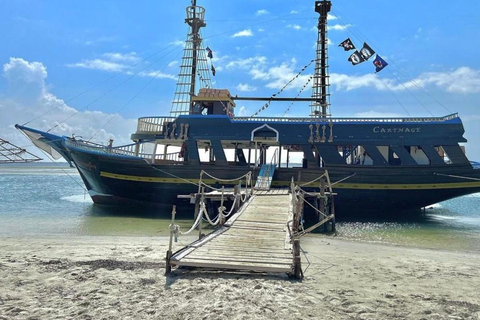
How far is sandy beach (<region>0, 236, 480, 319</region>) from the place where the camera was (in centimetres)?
496

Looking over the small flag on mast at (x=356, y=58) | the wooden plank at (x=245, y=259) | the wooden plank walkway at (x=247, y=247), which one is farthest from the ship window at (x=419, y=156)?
the wooden plank at (x=245, y=259)

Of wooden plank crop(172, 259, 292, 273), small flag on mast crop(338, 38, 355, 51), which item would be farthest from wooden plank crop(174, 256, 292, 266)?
small flag on mast crop(338, 38, 355, 51)

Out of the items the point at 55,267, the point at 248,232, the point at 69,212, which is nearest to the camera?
the point at 55,267

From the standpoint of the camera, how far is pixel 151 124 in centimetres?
2056

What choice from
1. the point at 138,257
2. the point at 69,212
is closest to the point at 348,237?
the point at 138,257

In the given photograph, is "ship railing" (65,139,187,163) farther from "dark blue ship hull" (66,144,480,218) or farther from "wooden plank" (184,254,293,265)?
"wooden plank" (184,254,293,265)

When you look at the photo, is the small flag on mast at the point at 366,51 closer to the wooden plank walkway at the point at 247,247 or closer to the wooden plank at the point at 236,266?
the wooden plank walkway at the point at 247,247

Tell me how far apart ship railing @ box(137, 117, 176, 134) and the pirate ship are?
0.06 metres

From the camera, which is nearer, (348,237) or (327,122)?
(348,237)

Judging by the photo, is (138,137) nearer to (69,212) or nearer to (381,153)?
(69,212)

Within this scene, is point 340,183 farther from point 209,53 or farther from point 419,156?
point 209,53

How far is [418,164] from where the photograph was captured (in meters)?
18.5

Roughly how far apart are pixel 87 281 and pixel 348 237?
1040cm

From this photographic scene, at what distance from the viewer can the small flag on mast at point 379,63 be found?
19.9 m
